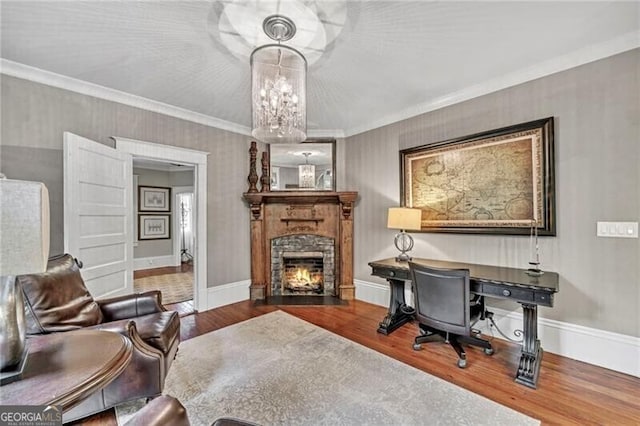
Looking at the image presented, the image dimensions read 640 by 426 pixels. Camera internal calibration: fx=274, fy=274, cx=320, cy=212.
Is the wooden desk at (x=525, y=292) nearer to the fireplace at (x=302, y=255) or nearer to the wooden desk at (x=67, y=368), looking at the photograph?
the fireplace at (x=302, y=255)

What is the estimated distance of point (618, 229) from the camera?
2168 millimetres

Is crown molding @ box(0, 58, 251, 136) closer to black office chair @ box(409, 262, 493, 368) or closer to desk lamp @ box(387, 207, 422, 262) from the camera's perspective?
desk lamp @ box(387, 207, 422, 262)

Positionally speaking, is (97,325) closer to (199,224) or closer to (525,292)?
(199,224)

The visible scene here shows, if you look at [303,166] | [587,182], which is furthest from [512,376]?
[303,166]

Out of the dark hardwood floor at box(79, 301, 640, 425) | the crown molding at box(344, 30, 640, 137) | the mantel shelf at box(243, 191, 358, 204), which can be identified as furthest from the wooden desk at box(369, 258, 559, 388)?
the mantel shelf at box(243, 191, 358, 204)

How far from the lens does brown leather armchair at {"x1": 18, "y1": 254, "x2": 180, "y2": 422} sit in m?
1.67

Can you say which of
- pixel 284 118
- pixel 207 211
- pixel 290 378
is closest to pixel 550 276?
pixel 290 378

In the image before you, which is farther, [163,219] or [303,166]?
[163,219]

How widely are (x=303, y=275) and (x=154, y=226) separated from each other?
4.70 m

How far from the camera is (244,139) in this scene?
411 cm

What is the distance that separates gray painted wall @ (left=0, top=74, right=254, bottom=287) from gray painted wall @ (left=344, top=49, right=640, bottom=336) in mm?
3044

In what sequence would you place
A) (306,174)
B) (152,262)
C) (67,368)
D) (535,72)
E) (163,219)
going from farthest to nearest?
(163,219), (152,262), (306,174), (535,72), (67,368)

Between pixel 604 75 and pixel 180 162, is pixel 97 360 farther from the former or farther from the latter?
pixel 604 75

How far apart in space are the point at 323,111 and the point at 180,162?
6.38 ft
